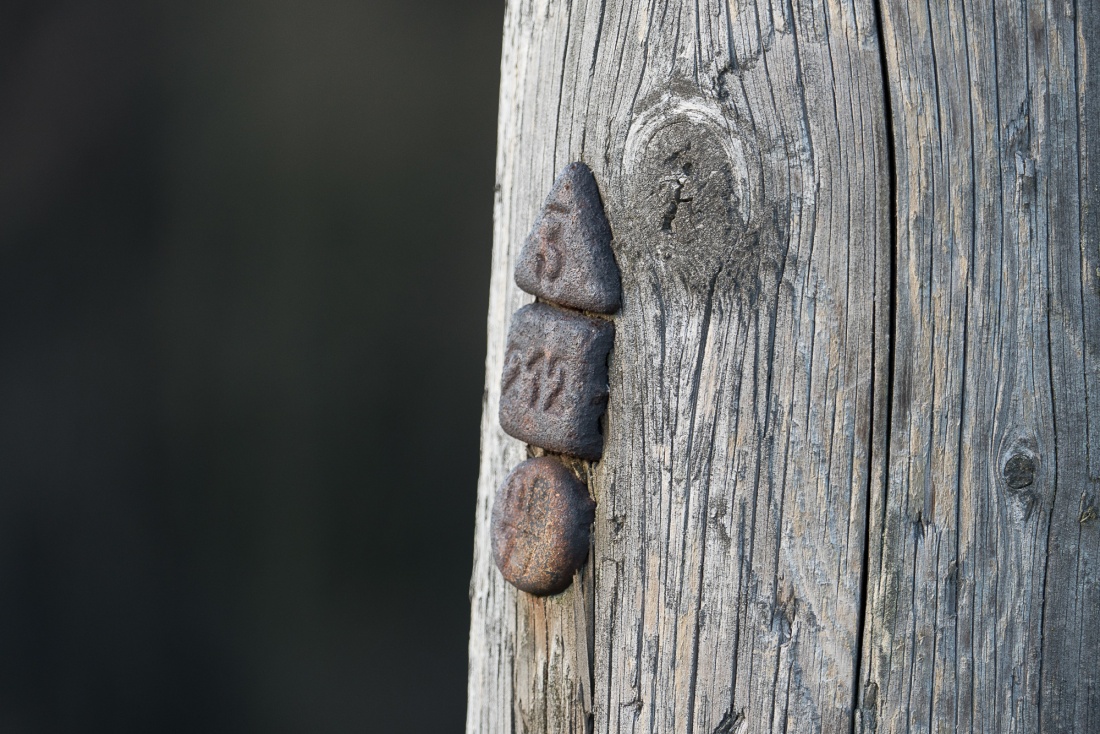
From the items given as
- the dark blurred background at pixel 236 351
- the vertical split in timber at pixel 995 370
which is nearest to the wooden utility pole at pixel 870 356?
the vertical split in timber at pixel 995 370

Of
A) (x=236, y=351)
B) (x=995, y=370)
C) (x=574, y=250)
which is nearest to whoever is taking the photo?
(x=995, y=370)

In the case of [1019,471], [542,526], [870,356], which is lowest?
[542,526]

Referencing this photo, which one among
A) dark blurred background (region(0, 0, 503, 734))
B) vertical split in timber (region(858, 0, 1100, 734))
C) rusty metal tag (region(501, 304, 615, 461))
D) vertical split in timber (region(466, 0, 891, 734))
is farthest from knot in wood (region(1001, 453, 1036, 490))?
dark blurred background (region(0, 0, 503, 734))

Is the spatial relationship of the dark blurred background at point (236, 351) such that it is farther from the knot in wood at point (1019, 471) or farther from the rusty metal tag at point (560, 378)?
the knot in wood at point (1019, 471)

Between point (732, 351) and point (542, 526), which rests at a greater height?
point (732, 351)

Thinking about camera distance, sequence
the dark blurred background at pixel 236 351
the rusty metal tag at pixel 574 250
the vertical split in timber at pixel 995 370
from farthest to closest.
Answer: the dark blurred background at pixel 236 351, the rusty metal tag at pixel 574 250, the vertical split in timber at pixel 995 370

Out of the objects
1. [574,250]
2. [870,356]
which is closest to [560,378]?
[574,250]

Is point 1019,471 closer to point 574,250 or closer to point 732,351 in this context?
point 732,351

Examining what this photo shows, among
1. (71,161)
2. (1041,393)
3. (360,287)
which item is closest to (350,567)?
(360,287)
